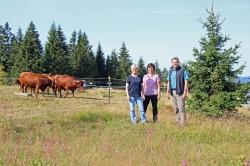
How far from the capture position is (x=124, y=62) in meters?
96.1

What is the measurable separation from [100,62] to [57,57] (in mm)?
21609

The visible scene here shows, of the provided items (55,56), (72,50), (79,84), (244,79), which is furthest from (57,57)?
(244,79)

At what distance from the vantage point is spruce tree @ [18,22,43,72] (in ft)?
232

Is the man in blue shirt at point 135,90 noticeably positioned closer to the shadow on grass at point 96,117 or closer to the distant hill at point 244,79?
the shadow on grass at point 96,117

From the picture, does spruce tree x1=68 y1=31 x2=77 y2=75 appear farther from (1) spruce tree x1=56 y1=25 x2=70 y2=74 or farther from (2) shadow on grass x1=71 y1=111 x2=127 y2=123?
(2) shadow on grass x1=71 y1=111 x2=127 y2=123

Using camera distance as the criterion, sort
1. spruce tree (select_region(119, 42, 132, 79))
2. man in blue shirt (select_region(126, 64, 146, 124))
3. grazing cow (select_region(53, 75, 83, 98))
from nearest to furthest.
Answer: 1. man in blue shirt (select_region(126, 64, 146, 124))
2. grazing cow (select_region(53, 75, 83, 98))
3. spruce tree (select_region(119, 42, 132, 79))

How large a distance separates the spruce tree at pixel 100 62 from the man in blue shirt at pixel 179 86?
80472 mm

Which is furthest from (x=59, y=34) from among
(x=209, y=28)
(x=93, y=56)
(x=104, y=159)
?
(x=104, y=159)

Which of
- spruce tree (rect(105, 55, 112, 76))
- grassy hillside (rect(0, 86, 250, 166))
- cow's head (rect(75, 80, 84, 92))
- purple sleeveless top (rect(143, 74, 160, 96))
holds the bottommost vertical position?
grassy hillside (rect(0, 86, 250, 166))

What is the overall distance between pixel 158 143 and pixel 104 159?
84.0 inches

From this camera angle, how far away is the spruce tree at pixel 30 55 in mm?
70750

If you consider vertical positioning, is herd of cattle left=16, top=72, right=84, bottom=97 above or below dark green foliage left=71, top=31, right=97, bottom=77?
below

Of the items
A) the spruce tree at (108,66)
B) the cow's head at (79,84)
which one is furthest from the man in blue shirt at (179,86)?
the spruce tree at (108,66)

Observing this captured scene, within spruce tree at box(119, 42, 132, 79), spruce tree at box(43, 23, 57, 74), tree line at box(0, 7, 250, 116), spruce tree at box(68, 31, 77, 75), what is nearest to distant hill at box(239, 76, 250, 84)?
tree line at box(0, 7, 250, 116)
